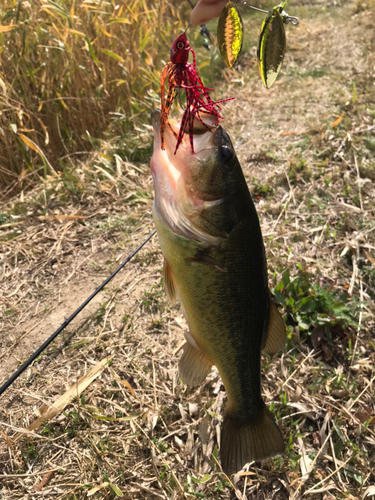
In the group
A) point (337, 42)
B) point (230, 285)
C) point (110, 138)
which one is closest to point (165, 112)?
point (230, 285)

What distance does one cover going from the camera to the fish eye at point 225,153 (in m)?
1.33

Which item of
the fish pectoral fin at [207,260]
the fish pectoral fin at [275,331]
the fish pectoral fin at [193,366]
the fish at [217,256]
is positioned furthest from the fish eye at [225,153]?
the fish pectoral fin at [193,366]

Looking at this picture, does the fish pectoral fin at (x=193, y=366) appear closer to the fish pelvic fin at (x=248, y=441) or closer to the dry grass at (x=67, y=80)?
the fish pelvic fin at (x=248, y=441)

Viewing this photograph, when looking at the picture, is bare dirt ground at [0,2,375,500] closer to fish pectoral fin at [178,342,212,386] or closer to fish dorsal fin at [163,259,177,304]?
fish pectoral fin at [178,342,212,386]

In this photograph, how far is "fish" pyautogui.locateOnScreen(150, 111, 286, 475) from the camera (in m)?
1.37

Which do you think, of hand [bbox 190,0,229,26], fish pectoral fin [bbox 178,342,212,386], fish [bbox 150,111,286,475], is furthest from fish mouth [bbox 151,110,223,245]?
hand [bbox 190,0,229,26]

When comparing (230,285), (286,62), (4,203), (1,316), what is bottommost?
(1,316)

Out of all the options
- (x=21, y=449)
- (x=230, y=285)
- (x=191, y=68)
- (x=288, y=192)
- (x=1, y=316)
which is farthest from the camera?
(x=288, y=192)

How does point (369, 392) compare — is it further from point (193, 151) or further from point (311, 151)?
point (311, 151)

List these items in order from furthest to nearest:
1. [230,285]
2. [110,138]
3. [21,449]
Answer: [110,138] → [21,449] → [230,285]

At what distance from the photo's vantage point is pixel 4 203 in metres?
4.11

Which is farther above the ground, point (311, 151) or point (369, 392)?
point (311, 151)

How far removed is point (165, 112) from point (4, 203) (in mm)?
3406

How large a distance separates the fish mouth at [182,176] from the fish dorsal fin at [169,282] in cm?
20
